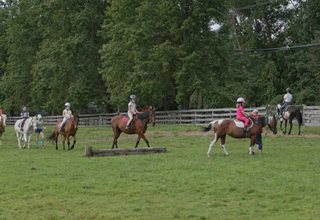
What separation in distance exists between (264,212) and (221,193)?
218 cm

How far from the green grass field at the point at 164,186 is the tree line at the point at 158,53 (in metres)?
19.0

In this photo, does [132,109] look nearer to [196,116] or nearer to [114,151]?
[114,151]

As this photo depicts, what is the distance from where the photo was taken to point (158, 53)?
4466 centimetres

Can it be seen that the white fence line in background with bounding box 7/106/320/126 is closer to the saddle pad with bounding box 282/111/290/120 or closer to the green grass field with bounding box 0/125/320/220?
the saddle pad with bounding box 282/111/290/120

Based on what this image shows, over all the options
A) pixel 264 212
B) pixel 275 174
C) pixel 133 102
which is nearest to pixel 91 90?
pixel 133 102

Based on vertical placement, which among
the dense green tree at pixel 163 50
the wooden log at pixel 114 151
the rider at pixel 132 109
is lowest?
the wooden log at pixel 114 151

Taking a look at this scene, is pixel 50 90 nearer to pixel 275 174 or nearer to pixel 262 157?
pixel 262 157

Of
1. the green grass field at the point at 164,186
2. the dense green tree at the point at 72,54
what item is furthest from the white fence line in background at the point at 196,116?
the green grass field at the point at 164,186

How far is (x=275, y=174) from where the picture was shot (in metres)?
15.5

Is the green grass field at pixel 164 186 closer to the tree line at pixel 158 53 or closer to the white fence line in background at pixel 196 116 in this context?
the white fence line in background at pixel 196 116

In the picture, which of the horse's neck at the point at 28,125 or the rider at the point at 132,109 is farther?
the horse's neck at the point at 28,125

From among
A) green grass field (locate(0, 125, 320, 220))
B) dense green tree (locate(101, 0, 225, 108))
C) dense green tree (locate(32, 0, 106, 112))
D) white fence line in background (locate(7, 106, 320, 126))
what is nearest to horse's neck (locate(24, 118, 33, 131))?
green grass field (locate(0, 125, 320, 220))

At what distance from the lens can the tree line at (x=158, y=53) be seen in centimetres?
4584

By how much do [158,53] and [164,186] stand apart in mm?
31320
